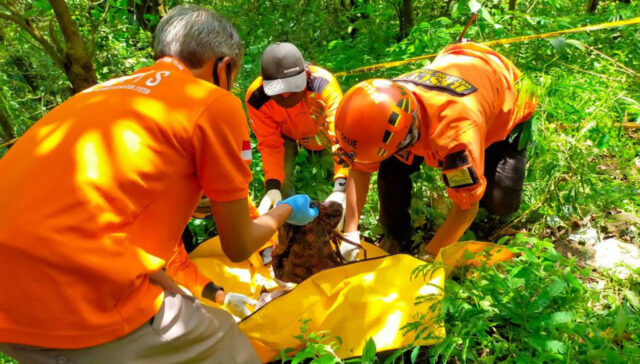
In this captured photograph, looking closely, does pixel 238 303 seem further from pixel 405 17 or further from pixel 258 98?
pixel 405 17

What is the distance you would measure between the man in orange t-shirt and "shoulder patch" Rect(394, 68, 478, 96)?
47.9 inches

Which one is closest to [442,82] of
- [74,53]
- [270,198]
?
[270,198]

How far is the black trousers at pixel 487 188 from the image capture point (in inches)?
107

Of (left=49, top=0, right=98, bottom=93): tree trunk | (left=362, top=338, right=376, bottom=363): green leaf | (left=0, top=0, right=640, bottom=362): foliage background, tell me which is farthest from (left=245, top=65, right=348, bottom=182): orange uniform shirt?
(left=362, top=338, right=376, bottom=363): green leaf

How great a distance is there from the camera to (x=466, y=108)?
80.0 inches

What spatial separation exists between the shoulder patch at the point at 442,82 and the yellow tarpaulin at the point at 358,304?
0.84m

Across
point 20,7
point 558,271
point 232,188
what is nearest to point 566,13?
point 558,271

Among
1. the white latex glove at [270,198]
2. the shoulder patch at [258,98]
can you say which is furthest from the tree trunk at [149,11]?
the white latex glove at [270,198]

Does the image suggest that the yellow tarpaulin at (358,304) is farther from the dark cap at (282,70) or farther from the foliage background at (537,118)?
the dark cap at (282,70)

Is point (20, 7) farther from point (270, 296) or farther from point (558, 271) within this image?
point (558, 271)

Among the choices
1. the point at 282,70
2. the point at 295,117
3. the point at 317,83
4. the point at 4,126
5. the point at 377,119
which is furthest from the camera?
the point at 4,126

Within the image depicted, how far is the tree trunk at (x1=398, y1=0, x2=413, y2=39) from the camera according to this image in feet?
18.6

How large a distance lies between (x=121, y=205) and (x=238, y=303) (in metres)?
1.39

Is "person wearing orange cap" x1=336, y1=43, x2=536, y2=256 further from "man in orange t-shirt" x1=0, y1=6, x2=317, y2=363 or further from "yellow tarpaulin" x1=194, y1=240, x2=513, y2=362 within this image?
"man in orange t-shirt" x1=0, y1=6, x2=317, y2=363
